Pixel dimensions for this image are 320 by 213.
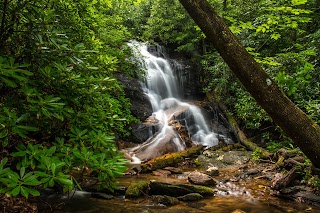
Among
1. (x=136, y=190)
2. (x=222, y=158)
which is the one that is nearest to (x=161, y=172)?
(x=136, y=190)

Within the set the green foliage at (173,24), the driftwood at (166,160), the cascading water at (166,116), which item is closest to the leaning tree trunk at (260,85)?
the driftwood at (166,160)

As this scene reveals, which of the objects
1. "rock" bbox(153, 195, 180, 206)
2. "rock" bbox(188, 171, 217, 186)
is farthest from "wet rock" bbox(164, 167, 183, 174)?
"rock" bbox(153, 195, 180, 206)

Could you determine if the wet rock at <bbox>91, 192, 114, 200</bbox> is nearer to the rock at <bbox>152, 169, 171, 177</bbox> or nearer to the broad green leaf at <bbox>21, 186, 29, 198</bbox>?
the rock at <bbox>152, 169, 171, 177</bbox>

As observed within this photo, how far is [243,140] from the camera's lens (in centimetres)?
1243

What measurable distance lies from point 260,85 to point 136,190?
4.07 m

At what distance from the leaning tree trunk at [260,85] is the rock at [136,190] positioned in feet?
12.9

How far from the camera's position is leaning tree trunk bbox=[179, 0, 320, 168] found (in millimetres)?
2676

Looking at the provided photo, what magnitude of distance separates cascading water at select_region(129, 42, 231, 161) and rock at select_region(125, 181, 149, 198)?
4.22 metres

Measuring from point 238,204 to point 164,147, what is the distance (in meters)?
5.62

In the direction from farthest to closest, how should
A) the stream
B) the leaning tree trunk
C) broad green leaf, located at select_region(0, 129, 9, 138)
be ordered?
the stream < the leaning tree trunk < broad green leaf, located at select_region(0, 129, 9, 138)

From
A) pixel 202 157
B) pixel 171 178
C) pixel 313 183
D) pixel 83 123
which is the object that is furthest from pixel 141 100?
pixel 83 123

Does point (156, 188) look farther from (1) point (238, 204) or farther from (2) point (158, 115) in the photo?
(2) point (158, 115)

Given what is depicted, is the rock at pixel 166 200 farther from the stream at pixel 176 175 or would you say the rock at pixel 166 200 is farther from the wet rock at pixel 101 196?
the wet rock at pixel 101 196

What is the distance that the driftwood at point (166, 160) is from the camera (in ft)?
28.6
